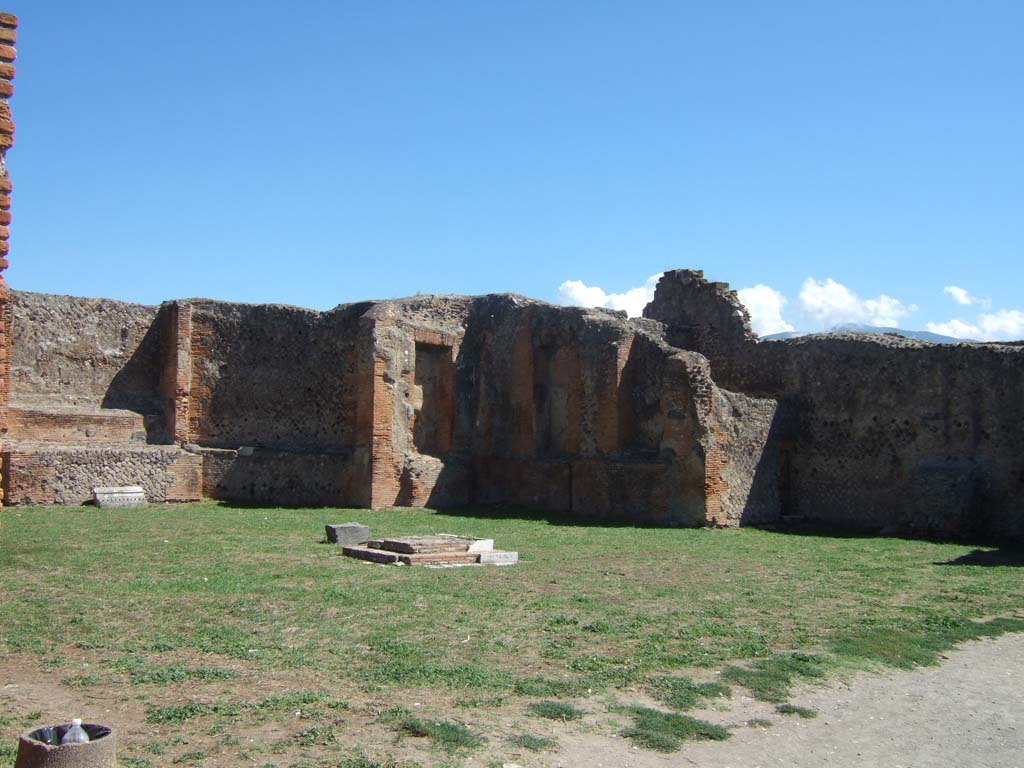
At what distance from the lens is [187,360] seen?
19.5 meters

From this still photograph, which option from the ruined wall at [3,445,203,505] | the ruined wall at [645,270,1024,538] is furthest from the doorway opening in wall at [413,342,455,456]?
the ruined wall at [645,270,1024,538]

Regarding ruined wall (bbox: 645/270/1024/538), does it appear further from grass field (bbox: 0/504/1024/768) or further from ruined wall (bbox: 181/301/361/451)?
ruined wall (bbox: 181/301/361/451)

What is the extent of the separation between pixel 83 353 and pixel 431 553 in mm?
11017

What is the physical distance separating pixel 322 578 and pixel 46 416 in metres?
10.4

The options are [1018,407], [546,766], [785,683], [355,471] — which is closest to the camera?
[546,766]

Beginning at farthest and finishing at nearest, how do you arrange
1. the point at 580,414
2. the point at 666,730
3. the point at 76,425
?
the point at 580,414 → the point at 76,425 → the point at 666,730

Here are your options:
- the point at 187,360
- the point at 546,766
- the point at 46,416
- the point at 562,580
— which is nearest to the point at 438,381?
the point at 187,360

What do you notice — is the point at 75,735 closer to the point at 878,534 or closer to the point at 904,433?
the point at 878,534

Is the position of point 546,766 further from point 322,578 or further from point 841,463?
point 841,463

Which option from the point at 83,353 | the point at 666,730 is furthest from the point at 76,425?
the point at 666,730

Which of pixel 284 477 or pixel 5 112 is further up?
pixel 5 112

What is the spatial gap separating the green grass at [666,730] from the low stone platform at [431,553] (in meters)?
5.68

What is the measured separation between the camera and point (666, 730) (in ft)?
18.1

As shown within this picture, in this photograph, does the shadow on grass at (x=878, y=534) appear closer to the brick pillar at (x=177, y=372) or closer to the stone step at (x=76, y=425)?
the brick pillar at (x=177, y=372)
